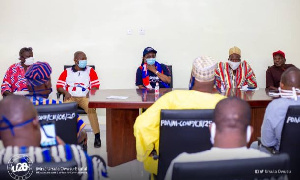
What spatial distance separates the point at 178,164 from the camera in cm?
118

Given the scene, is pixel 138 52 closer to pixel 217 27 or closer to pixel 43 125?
pixel 217 27

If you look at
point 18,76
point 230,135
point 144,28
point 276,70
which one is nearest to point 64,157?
point 230,135

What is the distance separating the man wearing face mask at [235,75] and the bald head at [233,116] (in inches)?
133

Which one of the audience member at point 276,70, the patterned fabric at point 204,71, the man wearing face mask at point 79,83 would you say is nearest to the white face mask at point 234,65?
the audience member at point 276,70

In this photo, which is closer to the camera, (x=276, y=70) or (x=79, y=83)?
(x=79, y=83)

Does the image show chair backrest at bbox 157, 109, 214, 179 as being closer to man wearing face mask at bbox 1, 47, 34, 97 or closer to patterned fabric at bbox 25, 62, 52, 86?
patterned fabric at bbox 25, 62, 52, 86

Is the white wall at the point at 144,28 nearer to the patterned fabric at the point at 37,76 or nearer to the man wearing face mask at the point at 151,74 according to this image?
the man wearing face mask at the point at 151,74

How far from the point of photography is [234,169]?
122 cm

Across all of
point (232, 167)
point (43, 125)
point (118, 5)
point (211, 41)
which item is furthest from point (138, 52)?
point (232, 167)

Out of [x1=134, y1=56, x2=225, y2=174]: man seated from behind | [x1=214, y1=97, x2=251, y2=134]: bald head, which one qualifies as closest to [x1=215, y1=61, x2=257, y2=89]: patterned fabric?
[x1=134, y1=56, x2=225, y2=174]: man seated from behind

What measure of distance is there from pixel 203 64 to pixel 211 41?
3.35 m

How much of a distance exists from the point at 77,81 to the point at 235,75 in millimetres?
2154

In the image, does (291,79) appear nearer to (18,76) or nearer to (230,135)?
(230,135)

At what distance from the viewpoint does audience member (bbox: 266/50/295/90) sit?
543cm
